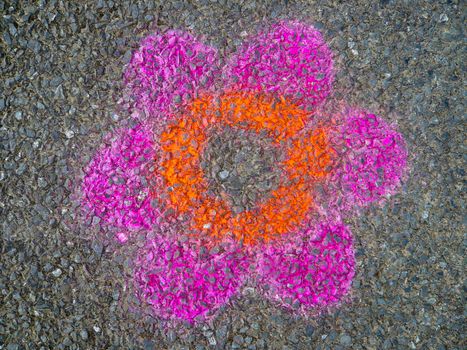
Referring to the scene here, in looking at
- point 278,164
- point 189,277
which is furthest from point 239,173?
point 189,277

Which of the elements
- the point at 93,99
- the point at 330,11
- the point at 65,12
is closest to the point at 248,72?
the point at 330,11

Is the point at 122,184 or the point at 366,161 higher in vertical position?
the point at 366,161

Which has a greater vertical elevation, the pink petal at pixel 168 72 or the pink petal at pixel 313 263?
the pink petal at pixel 168 72

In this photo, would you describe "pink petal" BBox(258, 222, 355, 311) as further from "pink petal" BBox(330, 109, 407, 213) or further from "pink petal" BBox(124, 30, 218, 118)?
"pink petal" BBox(124, 30, 218, 118)

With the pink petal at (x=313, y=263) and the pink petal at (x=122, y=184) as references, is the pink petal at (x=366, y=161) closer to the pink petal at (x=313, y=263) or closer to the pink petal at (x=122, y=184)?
the pink petal at (x=313, y=263)

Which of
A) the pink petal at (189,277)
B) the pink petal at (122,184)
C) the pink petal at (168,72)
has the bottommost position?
the pink petal at (189,277)

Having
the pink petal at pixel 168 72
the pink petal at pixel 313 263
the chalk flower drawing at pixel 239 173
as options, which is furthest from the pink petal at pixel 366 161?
the pink petal at pixel 168 72

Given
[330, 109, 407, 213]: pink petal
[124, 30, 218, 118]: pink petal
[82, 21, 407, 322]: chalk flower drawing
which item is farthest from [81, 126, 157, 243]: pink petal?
[330, 109, 407, 213]: pink petal

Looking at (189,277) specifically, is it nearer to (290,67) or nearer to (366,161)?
(366,161)
